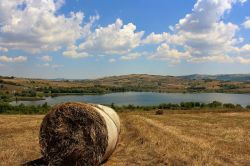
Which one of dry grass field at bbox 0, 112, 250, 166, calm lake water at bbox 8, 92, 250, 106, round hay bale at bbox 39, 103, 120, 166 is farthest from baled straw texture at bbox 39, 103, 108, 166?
calm lake water at bbox 8, 92, 250, 106

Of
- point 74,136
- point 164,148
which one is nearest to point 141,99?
point 164,148

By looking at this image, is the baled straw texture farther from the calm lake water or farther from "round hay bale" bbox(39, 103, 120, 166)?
the calm lake water

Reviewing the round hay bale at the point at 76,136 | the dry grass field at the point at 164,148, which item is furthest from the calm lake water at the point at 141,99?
the round hay bale at the point at 76,136

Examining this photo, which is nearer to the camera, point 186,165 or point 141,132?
point 186,165

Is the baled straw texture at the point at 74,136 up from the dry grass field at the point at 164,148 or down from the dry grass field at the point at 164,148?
up

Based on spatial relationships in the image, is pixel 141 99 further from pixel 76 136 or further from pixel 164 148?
pixel 76 136

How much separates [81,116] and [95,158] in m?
1.12

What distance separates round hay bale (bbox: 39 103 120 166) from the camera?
9062 mm

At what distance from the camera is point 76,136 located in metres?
9.27

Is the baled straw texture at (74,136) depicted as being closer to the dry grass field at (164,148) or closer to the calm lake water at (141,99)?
the dry grass field at (164,148)

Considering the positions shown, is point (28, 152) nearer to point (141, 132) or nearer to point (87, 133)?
point (87, 133)

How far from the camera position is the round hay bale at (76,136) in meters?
9.06

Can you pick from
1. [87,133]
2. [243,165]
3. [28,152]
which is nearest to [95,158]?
[87,133]

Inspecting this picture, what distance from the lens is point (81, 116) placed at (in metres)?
9.38
